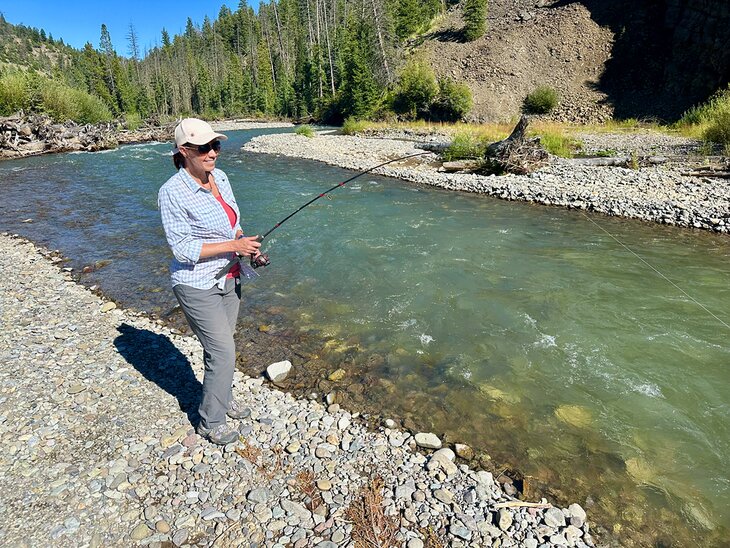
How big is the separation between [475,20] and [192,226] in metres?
55.1

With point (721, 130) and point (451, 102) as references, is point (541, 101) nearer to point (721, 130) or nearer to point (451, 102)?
point (451, 102)

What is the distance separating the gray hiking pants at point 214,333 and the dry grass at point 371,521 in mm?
1495

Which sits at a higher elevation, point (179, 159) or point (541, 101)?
point (541, 101)

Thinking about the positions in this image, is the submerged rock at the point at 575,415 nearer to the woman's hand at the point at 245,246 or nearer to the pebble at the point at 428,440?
the pebble at the point at 428,440

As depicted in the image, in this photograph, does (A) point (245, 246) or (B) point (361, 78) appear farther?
(B) point (361, 78)

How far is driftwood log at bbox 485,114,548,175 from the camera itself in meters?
16.6

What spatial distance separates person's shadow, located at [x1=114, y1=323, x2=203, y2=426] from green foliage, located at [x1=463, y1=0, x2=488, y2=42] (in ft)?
175

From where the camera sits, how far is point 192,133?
3.07 metres

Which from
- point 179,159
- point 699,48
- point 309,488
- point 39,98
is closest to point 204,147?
point 179,159

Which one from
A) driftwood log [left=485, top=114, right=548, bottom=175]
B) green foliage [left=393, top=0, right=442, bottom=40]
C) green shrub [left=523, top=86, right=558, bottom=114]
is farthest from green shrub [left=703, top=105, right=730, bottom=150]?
green foliage [left=393, top=0, right=442, bottom=40]

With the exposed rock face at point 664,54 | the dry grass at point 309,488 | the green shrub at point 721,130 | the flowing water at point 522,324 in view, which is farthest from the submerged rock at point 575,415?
the exposed rock face at point 664,54

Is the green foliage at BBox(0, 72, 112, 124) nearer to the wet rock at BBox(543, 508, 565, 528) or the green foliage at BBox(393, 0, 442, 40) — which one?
the green foliage at BBox(393, 0, 442, 40)

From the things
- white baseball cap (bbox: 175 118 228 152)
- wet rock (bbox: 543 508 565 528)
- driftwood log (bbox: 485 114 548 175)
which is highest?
white baseball cap (bbox: 175 118 228 152)

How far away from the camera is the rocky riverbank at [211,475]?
3.10 meters
